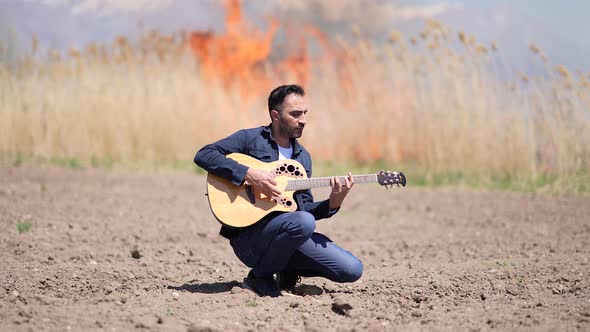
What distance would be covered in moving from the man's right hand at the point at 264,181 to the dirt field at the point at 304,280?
0.65 meters

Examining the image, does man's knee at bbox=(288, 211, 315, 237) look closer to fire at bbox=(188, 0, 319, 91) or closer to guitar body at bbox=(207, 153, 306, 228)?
guitar body at bbox=(207, 153, 306, 228)

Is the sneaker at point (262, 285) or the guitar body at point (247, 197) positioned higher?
the guitar body at point (247, 197)

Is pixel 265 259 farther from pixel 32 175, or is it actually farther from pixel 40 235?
pixel 32 175

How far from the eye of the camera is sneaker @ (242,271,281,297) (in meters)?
4.90

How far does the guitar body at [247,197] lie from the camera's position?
459 cm

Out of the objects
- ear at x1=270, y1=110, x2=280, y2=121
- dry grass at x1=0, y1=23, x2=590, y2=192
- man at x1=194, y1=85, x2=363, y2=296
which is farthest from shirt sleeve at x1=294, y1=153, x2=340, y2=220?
dry grass at x1=0, y1=23, x2=590, y2=192

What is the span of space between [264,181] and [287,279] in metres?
0.80

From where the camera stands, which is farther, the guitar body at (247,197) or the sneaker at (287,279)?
the sneaker at (287,279)

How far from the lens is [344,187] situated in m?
4.47

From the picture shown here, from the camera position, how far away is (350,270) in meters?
4.77

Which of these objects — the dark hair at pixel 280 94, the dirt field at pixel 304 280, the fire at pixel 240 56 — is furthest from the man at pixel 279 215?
the fire at pixel 240 56

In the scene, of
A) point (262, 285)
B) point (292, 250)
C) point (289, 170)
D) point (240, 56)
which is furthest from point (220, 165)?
point (240, 56)

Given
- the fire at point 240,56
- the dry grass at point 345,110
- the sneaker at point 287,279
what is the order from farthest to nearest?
the fire at point 240,56, the dry grass at point 345,110, the sneaker at point 287,279

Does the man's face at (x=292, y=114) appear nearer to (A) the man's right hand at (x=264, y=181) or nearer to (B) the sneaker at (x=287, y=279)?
(A) the man's right hand at (x=264, y=181)
